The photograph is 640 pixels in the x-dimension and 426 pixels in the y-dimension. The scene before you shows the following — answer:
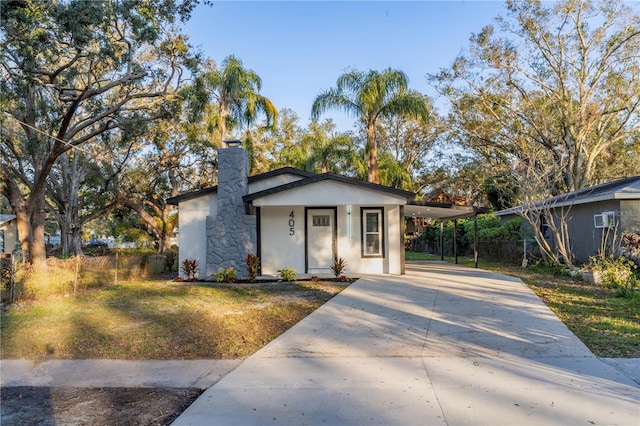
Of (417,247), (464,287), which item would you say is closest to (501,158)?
(417,247)

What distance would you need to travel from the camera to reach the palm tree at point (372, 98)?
19.0 meters

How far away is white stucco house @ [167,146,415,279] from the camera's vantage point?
1364cm

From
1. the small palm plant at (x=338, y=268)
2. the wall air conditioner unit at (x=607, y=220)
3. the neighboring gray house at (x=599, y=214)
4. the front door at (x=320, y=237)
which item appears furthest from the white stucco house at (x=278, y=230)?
the wall air conditioner unit at (x=607, y=220)

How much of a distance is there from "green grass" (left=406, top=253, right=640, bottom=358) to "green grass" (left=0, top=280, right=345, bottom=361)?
4415 millimetres

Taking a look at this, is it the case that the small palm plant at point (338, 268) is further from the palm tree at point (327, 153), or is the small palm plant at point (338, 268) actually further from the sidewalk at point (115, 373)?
the palm tree at point (327, 153)

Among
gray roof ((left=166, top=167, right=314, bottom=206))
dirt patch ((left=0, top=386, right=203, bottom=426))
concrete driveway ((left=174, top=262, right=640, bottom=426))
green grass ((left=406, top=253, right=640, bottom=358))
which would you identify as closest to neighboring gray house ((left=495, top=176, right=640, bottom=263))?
green grass ((left=406, top=253, right=640, bottom=358))

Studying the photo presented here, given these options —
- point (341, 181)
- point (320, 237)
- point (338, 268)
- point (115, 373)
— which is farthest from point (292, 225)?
point (115, 373)

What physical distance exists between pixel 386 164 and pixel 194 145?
35.9 feet

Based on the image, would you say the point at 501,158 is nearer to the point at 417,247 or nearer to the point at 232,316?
the point at 417,247

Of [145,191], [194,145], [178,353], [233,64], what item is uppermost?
[233,64]

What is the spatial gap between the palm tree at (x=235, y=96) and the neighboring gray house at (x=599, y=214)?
11958 millimetres

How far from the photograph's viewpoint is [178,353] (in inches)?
231

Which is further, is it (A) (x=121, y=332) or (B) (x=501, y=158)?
(B) (x=501, y=158)

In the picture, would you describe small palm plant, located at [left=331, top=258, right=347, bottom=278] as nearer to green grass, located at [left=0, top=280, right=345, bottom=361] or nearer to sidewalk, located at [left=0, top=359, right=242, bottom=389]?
green grass, located at [left=0, top=280, right=345, bottom=361]
